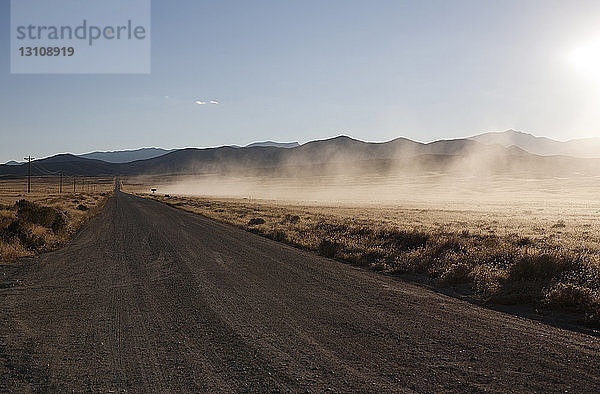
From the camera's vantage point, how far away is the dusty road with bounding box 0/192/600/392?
5.73 meters

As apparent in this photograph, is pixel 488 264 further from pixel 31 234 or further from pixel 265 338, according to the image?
pixel 31 234

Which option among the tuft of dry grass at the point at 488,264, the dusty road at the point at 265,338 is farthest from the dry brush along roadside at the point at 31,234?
the tuft of dry grass at the point at 488,264

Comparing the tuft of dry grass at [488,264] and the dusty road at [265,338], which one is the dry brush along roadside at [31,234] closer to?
the dusty road at [265,338]

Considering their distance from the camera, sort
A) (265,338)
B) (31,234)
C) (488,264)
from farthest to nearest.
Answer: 1. (31,234)
2. (488,264)
3. (265,338)

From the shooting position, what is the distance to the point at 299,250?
1898cm

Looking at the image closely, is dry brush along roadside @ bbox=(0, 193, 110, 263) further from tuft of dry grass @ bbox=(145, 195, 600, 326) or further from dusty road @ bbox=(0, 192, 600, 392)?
tuft of dry grass @ bbox=(145, 195, 600, 326)

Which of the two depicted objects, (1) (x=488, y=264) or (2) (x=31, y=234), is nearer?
(1) (x=488, y=264)

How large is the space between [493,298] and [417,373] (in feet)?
17.0

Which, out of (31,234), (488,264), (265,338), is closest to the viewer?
(265,338)

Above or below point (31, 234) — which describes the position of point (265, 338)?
below

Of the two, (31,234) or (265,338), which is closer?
(265,338)

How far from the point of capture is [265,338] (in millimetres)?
7320

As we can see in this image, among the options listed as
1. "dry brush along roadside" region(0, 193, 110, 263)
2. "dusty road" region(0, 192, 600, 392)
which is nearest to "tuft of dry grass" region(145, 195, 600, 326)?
"dusty road" region(0, 192, 600, 392)

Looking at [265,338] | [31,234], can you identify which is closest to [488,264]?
[265,338]
